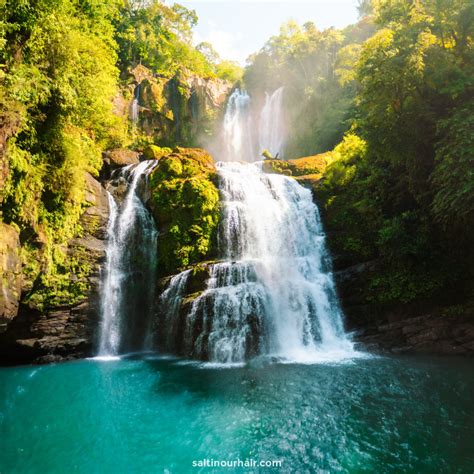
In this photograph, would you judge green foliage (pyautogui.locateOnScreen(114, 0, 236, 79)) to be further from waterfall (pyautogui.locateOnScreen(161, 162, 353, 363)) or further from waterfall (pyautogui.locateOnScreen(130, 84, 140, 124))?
waterfall (pyautogui.locateOnScreen(161, 162, 353, 363))

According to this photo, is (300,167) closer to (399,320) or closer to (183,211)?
(183,211)

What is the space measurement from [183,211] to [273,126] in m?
19.3

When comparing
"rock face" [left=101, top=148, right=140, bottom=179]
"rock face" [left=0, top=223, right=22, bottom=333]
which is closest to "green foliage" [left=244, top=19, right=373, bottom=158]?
"rock face" [left=101, top=148, right=140, bottom=179]

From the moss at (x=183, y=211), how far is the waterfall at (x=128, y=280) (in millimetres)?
691

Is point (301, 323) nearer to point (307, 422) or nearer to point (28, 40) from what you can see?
point (307, 422)

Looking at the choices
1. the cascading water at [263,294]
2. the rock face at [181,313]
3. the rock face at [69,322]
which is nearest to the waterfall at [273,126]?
the cascading water at [263,294]

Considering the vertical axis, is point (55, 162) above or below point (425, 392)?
above

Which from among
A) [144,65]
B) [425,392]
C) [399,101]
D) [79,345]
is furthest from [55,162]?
[144,65]

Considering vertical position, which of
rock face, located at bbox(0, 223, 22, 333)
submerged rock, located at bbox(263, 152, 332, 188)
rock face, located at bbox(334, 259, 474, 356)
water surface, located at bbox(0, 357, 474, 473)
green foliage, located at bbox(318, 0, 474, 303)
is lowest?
water surface, located at bbox(0, 357, 474, 473)

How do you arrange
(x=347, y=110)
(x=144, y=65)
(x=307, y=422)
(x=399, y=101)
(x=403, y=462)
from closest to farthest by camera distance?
1. (x=403, y=462)
2. (x=307, y=422)
3. (x=399, y=101)
4. (x=347, y=110)
5. (x=144, y=65)

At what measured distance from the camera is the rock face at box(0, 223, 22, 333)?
7.80 m

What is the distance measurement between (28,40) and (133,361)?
10340 millimetres

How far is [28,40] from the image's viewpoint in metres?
8.93

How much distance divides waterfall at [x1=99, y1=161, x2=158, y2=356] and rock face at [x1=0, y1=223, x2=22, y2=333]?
4012 millimetres
